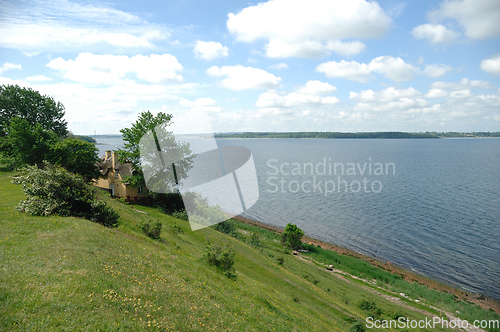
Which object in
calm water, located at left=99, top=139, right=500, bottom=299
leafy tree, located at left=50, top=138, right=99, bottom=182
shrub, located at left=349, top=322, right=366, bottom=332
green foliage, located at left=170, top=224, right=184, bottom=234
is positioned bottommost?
calm water, located at left=99, top=139, right=500, bottom=299

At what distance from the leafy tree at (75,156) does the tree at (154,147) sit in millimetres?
5076

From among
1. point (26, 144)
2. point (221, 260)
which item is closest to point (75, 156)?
point (26, 144)

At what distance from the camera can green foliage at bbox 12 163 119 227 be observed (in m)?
20.0

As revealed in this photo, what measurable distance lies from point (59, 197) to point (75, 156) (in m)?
26.9

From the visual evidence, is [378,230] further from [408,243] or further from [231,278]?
[231,278]

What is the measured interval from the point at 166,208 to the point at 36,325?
1579 inches

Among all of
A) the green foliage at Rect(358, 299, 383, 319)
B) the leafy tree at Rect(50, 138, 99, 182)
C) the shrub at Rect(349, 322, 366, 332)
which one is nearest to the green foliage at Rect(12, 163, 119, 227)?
the shrub at Rect(349, 322, 366, 332)

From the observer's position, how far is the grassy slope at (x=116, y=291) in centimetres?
935

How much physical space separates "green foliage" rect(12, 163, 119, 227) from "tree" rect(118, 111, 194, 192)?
23.5m

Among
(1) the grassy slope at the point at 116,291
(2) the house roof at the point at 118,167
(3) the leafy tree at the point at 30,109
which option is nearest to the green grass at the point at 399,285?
(1) the grassy slope at the point at 116,291

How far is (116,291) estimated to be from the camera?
1136 centimetres

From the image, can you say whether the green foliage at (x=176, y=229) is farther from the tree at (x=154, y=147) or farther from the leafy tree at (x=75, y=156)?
the leafy tree at (x=75, y=156)

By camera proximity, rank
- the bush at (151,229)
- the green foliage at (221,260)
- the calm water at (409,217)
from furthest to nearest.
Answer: the calm water at (409,217)
the bush at (151,229)
the green foliage at (221,260)

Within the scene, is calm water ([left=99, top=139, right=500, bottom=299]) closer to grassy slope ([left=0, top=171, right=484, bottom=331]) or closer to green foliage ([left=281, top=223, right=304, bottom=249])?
green foliage ([left=281, top=223, right=304, bottom=249])
